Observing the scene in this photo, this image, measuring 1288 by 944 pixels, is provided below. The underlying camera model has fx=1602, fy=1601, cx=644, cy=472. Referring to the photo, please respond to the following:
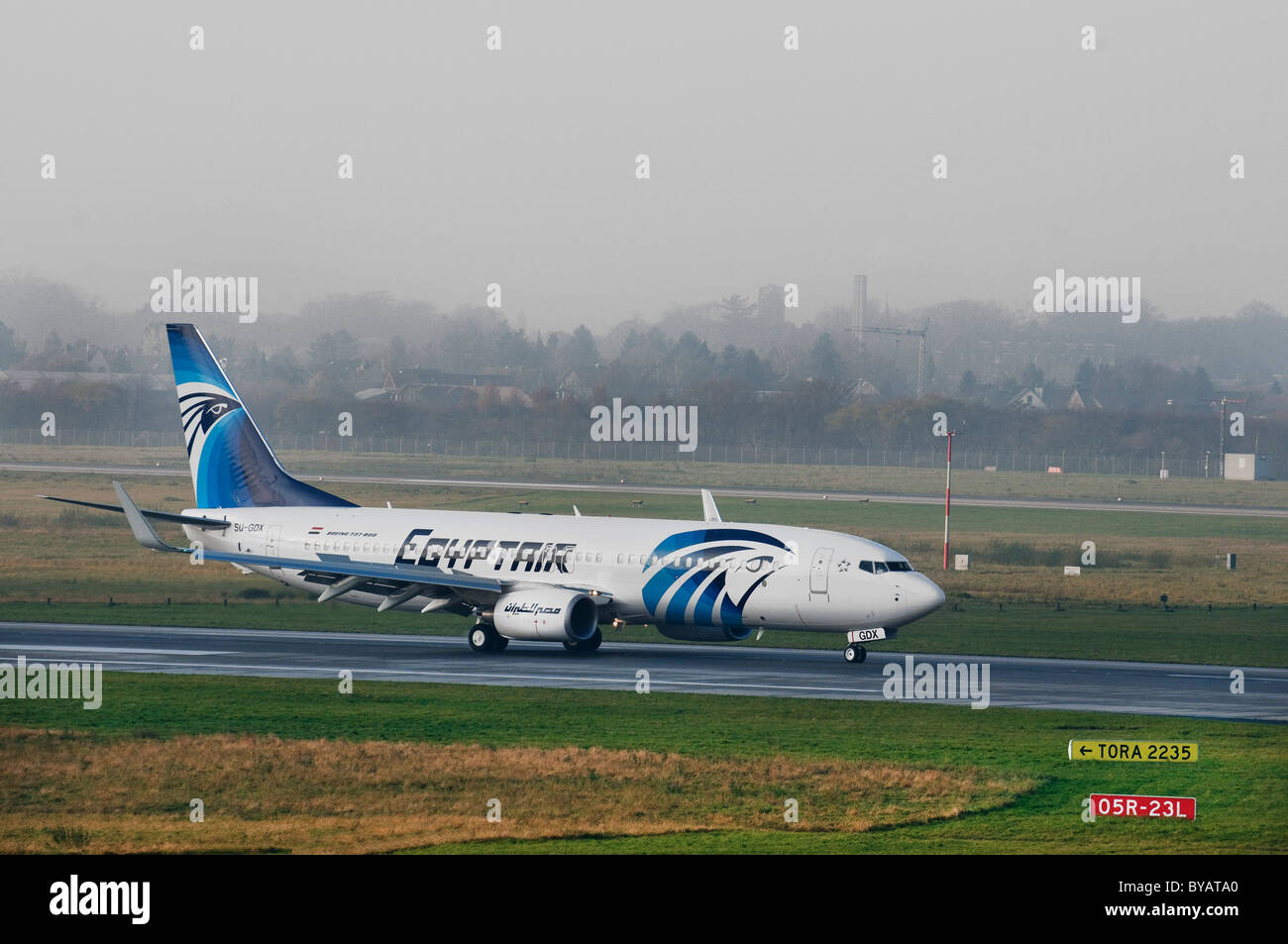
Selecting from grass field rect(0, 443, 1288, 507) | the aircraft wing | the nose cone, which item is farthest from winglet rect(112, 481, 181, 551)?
grass field rect(0, 443, 1288, 507)

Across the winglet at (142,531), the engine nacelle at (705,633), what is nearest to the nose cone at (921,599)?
the engine nacelle at (705,633)

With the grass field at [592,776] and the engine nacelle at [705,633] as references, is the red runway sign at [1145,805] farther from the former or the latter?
the engine nacelle at [705,633]

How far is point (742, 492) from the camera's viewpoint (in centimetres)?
12300

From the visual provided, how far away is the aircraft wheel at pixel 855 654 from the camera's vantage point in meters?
50.3

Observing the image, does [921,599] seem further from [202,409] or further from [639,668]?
[202,409]

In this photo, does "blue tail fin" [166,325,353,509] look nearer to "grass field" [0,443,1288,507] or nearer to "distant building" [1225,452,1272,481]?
"grass field" [0,443,1288,507]

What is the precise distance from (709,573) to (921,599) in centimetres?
669

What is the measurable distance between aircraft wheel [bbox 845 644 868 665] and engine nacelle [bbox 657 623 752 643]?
10.5 ft

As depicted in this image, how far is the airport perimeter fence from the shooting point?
14012 cm

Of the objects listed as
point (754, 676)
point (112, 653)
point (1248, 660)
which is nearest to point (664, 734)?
point (754, 676)

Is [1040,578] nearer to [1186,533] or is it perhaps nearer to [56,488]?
[1186,533]

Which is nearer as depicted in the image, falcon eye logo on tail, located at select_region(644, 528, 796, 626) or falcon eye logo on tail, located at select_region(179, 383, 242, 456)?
falcon eye logo on tail, located at select_region(644, 528, 796, 626)

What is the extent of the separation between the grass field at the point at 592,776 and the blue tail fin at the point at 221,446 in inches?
737
